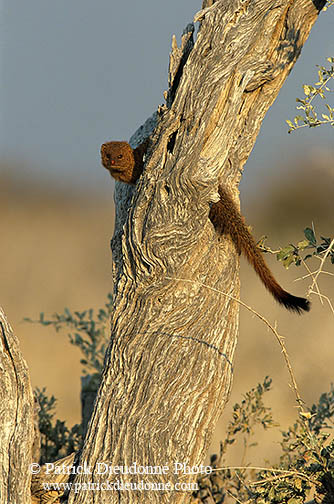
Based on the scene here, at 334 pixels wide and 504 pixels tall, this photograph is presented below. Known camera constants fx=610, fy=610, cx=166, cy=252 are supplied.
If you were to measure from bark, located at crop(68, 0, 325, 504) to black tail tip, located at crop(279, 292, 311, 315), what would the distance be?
238mm

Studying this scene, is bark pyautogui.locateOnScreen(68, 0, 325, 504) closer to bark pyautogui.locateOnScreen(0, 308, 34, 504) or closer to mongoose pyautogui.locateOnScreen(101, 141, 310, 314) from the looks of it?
mongoose pyautogui.locateOnScreen(101, 141, 310, 314)

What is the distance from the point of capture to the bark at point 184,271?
2.53 meters

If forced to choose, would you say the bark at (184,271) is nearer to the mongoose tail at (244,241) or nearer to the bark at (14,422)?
the mongoose tail at (244,241)

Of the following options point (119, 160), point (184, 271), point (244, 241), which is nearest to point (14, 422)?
point (184, 271)

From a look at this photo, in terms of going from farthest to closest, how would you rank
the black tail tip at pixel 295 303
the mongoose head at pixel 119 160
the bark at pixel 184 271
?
the mongoose head at pixel 119 160, the black tail tip at pixel 295 303, the bark at pixel 184 271

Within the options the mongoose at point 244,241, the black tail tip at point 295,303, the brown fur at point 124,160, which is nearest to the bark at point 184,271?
the mongoose at point 244,241

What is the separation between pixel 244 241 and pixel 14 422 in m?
1.30

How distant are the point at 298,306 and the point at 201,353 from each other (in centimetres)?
50

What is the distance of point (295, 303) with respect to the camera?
9.02 feet

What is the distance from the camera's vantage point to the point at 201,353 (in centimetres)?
262

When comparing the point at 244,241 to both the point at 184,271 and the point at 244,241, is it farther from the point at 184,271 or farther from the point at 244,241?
the point at 184,271

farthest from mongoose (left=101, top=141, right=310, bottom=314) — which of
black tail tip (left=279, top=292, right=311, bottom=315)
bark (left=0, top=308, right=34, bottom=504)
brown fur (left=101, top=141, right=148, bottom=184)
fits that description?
bark (left=0, top=308, right=34, bottom=504)

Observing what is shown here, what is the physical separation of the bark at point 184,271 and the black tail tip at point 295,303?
0.78 feet

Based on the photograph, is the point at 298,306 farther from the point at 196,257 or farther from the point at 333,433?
the point at 333,433
